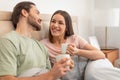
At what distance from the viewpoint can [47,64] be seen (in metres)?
1.86

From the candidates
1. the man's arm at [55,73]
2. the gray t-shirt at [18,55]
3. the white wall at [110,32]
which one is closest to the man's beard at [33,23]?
the gray t-shirt at [18,55]

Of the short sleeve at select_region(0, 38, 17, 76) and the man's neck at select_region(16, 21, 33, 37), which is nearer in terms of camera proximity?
the short sleeve at select_region(0, 38, 17, 76)

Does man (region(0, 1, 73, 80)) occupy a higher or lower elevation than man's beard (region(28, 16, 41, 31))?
lower

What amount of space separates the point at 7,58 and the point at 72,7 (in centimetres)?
194

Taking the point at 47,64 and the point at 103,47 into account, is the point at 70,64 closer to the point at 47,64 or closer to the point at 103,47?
A: the point at 47,64

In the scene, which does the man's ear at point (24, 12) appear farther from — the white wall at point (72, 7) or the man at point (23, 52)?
the white wall at point (72, 7)

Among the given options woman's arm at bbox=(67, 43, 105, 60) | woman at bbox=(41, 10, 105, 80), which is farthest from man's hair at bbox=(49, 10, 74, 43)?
woman's arm at bbox=(67, 43, 105, 60)

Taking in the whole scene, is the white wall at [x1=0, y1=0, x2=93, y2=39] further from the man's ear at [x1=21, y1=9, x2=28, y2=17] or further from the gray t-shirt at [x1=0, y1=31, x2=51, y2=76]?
the gray t-shirt at [x1=0, y1=31, x2=51, y2=76]

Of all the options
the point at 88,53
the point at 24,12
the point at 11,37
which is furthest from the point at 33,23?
the point at 88,53

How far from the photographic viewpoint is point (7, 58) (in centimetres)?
141

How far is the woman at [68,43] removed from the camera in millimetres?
1996

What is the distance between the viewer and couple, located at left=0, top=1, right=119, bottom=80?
4.59 feet

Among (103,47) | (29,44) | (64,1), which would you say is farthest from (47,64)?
(103,47)

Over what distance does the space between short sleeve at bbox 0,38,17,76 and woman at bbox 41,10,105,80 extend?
0.61 meters
